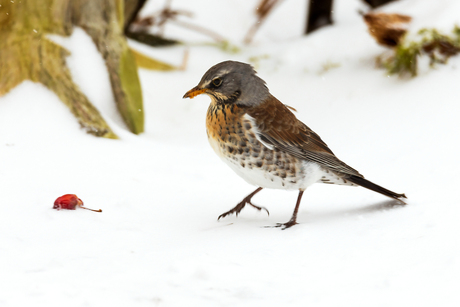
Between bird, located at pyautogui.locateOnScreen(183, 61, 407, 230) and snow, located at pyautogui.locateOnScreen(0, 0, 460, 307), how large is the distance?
316mm

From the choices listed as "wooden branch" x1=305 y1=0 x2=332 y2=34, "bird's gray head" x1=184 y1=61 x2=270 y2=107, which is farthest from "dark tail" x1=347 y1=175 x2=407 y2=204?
"wooden branch" x1=305 y1=0 x2=332 y2=34

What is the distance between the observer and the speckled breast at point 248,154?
3.29 meters

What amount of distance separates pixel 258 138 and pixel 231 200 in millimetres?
991

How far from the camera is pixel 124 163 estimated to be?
447 centimetres

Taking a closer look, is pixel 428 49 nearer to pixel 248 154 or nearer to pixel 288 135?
pixel 288 135

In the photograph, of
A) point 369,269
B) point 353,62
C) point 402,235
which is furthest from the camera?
point 353,62

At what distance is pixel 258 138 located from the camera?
10.8 feet

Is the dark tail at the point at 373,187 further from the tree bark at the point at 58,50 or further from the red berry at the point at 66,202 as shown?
the tree bark at the point at 58,50

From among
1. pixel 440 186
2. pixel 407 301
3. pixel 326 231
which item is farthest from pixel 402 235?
pixel 440 186

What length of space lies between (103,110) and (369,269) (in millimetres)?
3400

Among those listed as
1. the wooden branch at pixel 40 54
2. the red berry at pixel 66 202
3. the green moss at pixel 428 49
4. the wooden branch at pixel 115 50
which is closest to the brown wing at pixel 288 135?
the red berry at pixel 66 202

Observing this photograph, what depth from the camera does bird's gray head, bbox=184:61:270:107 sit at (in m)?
3.37

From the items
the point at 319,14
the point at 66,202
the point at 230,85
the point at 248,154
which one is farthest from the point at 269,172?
the point at 319,14

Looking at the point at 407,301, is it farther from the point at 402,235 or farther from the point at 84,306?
the point at 84,306
